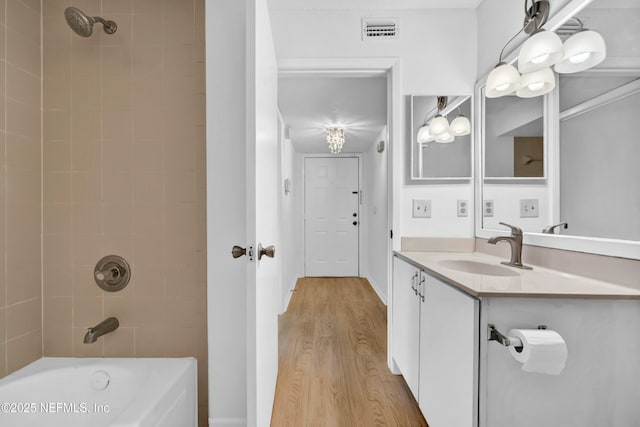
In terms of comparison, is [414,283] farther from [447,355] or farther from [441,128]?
[441,128]

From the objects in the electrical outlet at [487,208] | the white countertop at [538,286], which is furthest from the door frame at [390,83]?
the white countertop at [538,286]

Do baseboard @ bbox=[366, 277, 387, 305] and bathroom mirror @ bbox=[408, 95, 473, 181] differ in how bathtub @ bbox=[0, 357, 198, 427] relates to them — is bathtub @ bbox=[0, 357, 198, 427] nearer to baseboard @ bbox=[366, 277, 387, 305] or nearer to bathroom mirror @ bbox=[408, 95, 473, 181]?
bathroom mirror @ bbox=[408, 95, 473, 181]

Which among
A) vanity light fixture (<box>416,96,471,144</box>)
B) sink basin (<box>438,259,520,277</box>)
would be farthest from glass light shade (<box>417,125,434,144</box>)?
sink basin (<box>438,259,520,277</box>)

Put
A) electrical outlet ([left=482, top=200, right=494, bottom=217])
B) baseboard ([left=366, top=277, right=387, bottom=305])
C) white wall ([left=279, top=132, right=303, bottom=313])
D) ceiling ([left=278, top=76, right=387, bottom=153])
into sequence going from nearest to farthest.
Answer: electrical outlet ([left=482, top=200, right=494, bottom=217]) → ceiling ([left=278, top=76, right=387, bottom=153]) → white wall ([left=279, top=132, right=303, bottom=313]) → baseboard ([left=366, top=277, right=387, bottom=305])

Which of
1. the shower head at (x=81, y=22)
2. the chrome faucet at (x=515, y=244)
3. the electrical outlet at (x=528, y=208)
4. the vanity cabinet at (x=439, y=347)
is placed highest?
the shower head at (x=81, y=22)

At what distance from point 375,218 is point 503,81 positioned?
303cm

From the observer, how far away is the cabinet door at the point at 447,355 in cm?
100

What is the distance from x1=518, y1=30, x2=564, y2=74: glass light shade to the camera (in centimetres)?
122

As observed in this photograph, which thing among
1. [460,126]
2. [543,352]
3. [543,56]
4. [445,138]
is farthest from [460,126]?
[543,352]

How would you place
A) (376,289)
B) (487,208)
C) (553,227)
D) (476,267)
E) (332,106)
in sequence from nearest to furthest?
(553,227) → (476,267) → (487,208) → (332,106) → (376,289)

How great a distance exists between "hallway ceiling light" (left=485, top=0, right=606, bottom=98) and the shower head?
6.11 ft

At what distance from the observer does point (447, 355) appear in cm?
116

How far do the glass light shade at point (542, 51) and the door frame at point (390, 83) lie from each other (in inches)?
30.9

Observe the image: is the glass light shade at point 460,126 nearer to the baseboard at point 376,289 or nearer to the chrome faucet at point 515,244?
the chrome faucet at point 515,244
